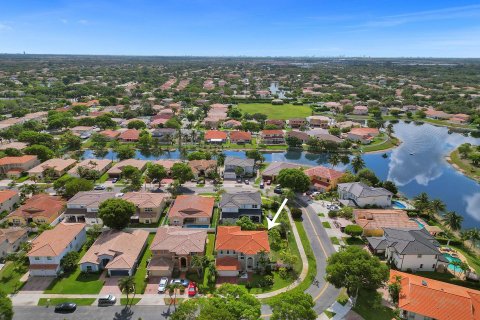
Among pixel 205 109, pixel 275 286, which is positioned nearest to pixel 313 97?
pixel 205 109

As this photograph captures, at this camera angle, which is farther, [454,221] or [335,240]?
[454,221]

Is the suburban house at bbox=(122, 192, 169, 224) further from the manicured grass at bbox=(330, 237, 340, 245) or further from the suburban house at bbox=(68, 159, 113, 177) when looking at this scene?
the manicured grass at bbox=(330, 237, 340, 245)

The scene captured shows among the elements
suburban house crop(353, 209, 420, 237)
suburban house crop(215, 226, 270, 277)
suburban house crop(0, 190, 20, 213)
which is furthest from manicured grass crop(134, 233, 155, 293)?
suburban house crop(353, 209, 420, 237)

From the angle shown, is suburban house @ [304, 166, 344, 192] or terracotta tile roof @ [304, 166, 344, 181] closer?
suburban house @ [304, 166, 344, 192]

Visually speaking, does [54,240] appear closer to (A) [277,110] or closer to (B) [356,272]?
(B) [356,272]

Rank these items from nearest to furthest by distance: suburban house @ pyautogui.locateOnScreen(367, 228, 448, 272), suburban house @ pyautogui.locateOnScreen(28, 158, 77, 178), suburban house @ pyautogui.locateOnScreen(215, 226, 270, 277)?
suburban house @ pyautogui.locateOnScreen(215, 226, 270, 277)
suburban house @ pyautogui.locateOnScreen(367, 228, 448, 272)
suburban house @ pyautogui.locateOnScreen(28, 158, 77, 178)

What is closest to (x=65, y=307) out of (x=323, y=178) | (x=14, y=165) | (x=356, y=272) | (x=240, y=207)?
(x=240, y=207)
